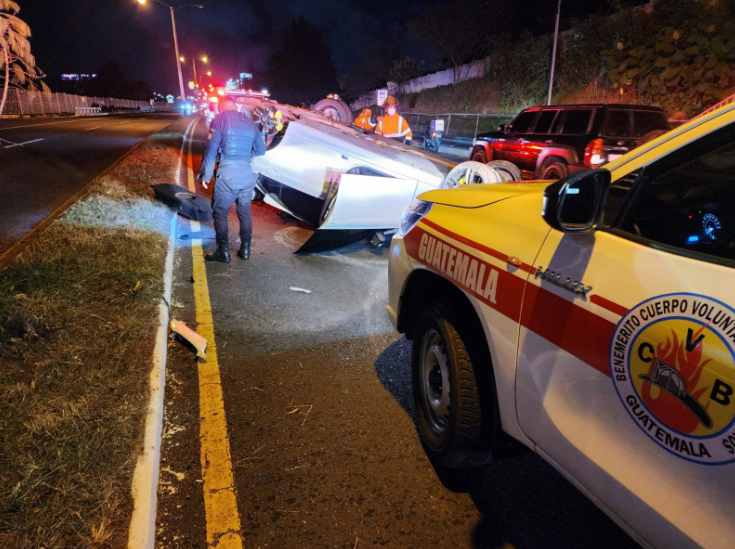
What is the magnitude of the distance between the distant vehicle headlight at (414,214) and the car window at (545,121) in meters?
7.80

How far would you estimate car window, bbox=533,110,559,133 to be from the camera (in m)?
9.49

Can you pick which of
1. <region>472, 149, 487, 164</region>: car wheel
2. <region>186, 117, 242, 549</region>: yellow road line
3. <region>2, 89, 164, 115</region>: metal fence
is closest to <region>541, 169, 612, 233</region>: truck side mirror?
<region>186, 117, 242, 549</region>: yellow road line

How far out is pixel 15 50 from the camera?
14.9 ft

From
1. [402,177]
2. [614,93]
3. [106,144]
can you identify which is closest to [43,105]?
[106,144]

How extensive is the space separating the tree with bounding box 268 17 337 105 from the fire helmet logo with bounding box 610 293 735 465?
7898 cm

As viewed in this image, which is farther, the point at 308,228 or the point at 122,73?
the point at 122,73

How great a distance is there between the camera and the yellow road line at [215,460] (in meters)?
2.15

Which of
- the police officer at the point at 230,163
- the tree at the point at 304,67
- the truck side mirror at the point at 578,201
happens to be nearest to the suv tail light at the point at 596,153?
the police officer at the point at 230,163

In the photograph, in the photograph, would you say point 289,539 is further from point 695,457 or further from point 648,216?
point 648,216

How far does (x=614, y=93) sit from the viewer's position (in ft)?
64.8

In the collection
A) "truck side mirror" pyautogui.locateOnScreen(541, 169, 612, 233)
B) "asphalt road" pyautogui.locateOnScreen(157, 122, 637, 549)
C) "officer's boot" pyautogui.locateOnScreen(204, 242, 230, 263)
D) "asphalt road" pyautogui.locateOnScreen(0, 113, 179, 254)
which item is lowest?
"asphalt road" pyautogui.locateOnScreen(157, 122, 637, 549)

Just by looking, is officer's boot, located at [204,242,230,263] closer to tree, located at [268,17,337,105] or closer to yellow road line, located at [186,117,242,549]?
yellow road line, located at [186,117,242,549]

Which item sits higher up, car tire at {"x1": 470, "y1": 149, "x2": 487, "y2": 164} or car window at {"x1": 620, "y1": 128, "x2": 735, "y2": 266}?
car window at {"x1": 620, "y1": 128, "x2": 735, "y2": 266}

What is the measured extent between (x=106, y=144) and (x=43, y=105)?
2813 centimetres
